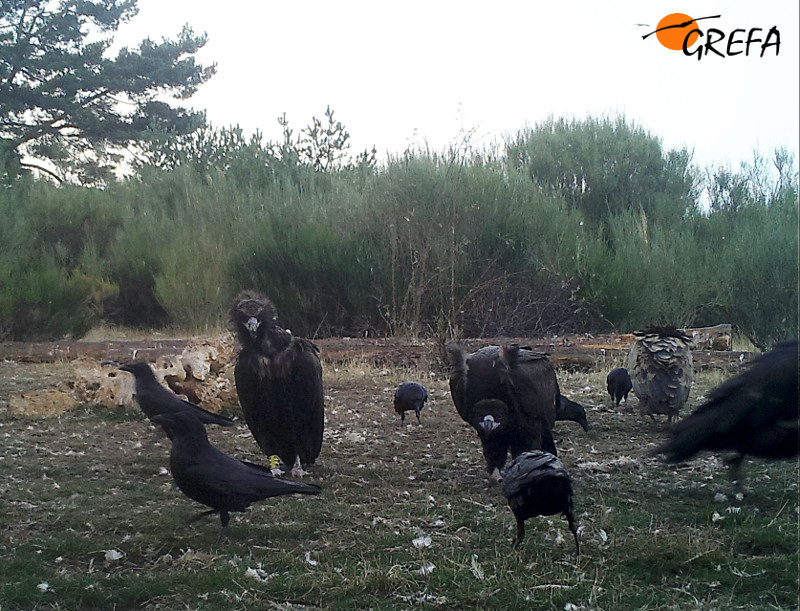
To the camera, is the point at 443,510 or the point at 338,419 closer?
the point at 443,510

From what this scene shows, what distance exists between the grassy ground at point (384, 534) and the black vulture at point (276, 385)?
0.13 meters

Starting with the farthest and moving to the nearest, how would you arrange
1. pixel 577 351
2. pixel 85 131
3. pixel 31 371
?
pixel 577 351
pixel 31 371
pixel 85 131

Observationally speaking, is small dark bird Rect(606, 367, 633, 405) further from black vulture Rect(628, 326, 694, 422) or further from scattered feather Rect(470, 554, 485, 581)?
scattered feather Rect(470, 554, 485, 581)

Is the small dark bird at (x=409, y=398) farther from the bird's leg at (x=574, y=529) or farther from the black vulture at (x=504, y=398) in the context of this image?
the bird's leg at (x=574, y=529)

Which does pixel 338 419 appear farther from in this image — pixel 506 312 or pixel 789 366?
pixel 789 366

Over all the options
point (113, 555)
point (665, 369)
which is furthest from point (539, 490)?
point (665, 369)

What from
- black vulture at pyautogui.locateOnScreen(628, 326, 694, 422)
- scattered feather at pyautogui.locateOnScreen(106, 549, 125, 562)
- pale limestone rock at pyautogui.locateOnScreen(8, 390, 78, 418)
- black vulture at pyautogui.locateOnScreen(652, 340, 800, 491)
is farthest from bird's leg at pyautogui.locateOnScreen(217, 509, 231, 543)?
black vulture at pyautogui.locateOnScreen(628, 326, 694, 422)

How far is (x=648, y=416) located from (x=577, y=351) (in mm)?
442

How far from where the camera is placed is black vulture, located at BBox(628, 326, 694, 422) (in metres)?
2.41

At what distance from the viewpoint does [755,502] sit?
1.87m

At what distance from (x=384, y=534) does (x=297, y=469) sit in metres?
0.65

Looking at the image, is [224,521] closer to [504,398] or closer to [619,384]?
[504,398]

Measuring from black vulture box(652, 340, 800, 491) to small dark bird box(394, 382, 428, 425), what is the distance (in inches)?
53.7

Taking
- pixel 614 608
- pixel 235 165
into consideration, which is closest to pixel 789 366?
pixel 614 608
